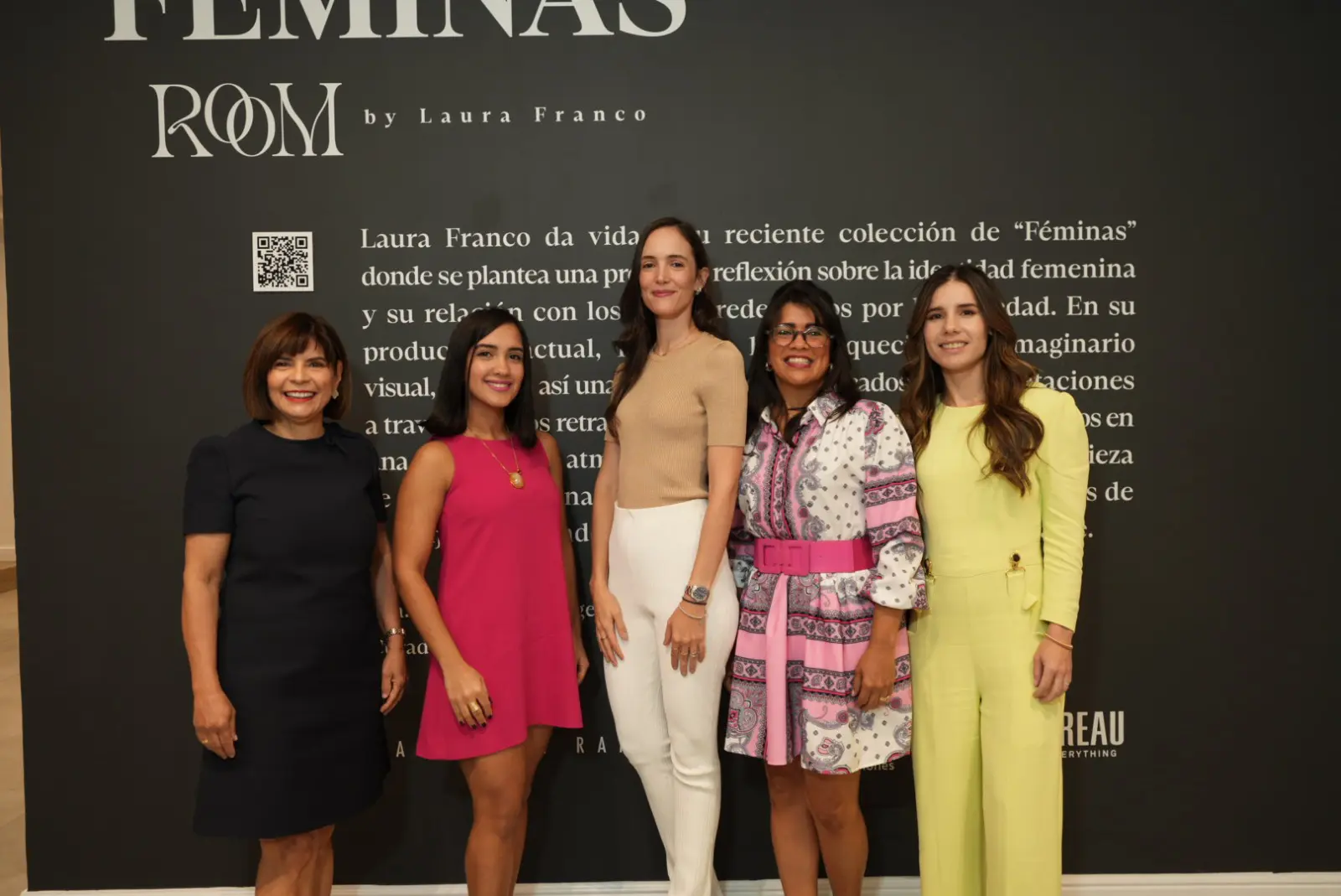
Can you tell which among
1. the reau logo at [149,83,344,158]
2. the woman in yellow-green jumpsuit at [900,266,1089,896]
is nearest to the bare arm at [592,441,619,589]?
the woman in yellow-green jumpsuit at [900,266,1089,896]

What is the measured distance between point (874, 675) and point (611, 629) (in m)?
0.66

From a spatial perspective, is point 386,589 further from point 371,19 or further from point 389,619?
point 371,19

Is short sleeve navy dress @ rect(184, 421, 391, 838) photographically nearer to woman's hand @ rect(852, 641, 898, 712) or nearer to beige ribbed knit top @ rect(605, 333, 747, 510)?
beige ribbed knit top @ rect(605, 333, 747, 510)

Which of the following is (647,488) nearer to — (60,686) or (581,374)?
(581,374)

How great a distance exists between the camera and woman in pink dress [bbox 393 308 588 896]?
209 centimetres

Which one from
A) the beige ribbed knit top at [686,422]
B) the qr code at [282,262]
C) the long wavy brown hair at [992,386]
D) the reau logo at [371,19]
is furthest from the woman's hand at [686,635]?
the reau logo at [371,19]

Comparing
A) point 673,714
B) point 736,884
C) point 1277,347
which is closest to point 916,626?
point 673,714

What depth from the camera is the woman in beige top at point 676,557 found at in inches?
80.4

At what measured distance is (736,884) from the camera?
8.96 feet

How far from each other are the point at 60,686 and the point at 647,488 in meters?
2.05

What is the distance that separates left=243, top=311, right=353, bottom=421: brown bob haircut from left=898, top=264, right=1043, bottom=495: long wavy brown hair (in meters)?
1.45

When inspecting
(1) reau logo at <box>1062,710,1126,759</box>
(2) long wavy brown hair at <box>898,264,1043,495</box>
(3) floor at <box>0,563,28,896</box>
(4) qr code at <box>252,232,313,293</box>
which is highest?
(4) qr code at <box>252,232,313,293</box>

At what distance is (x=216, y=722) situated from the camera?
188 cm

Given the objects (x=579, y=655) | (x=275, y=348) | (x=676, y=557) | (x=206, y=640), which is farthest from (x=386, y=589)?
(x=676, y=557)
